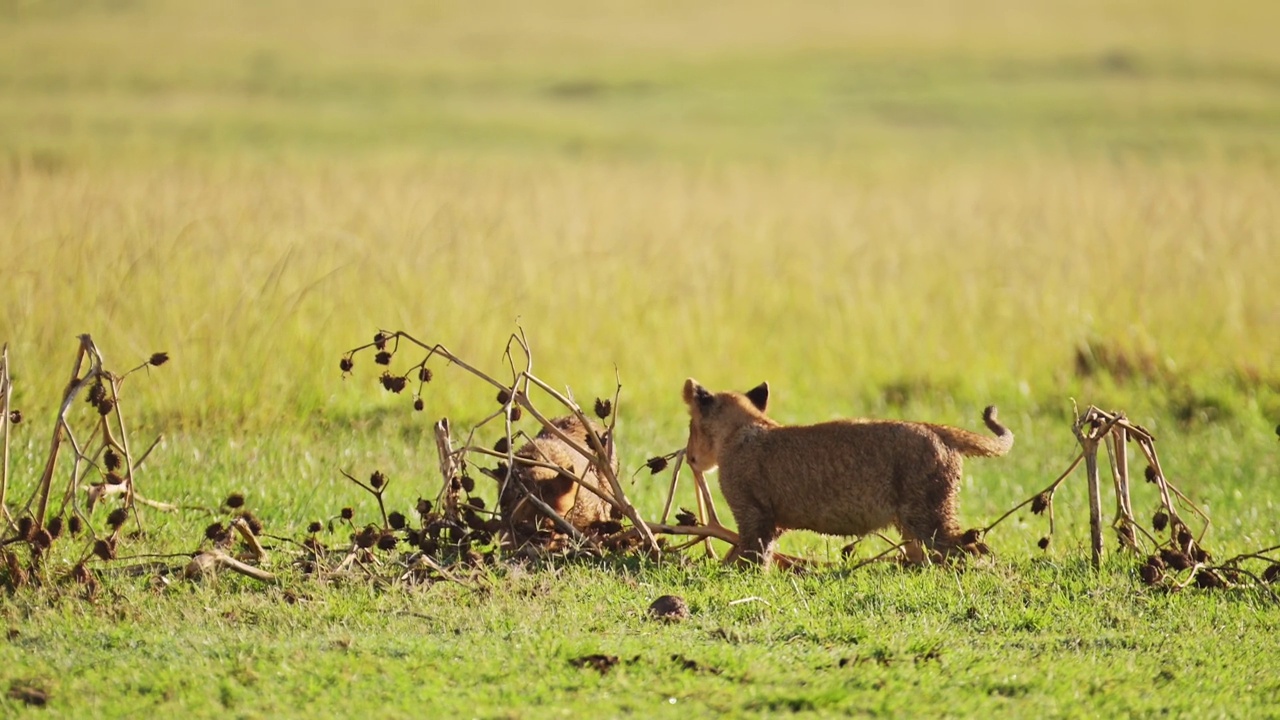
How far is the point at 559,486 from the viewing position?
6586 mm

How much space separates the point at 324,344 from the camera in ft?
34.2

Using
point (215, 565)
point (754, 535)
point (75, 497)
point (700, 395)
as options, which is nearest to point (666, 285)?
point (700, 395)

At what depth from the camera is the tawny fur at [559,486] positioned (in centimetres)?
639

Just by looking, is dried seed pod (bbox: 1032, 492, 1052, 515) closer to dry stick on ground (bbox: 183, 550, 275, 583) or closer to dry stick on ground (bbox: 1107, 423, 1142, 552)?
dry stick on ground (bbox: 1107, 423, 1142, 552)

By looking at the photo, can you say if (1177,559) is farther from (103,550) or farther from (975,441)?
(103,550)

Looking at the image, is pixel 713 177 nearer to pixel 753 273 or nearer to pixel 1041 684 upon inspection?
pixel 753 273

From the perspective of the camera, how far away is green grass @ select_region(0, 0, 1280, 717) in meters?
4.76

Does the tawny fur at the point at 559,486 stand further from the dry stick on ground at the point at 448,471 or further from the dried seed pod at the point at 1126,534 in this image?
the dried seed pod at the point at 1126,534

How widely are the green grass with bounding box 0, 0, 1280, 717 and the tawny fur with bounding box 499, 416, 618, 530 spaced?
480 millimetres

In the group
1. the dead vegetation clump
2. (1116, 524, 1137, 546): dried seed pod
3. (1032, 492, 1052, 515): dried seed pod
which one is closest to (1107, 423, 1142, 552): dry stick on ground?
(1116, 524, 1137, 546): dried seed pod

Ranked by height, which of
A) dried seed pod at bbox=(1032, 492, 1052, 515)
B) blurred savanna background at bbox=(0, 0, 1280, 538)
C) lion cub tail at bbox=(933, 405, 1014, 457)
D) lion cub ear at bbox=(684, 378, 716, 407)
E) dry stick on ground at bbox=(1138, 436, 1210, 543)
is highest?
lion cub ear at bbox=(684, 378, 716, 407)

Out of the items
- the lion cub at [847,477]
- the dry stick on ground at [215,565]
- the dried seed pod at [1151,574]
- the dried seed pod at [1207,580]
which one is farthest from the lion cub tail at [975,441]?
the dry stick on ground at [215,565]

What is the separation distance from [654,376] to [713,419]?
4.69 metres

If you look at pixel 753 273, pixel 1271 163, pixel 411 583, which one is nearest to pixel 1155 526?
pixel 411 583
